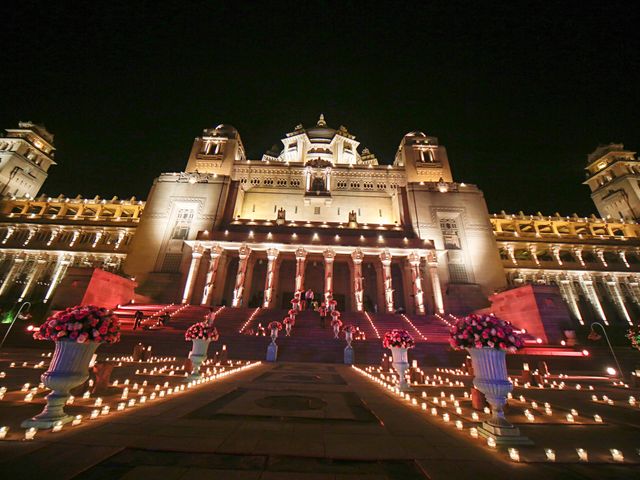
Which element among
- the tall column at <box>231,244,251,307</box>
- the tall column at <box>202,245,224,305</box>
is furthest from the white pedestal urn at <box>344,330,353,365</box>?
the tall column at <box>202,245,224,305</box>

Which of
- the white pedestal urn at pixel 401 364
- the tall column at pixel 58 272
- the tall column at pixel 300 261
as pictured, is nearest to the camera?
the white pedestal urn at pixel 401 364

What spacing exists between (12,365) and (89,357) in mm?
9658

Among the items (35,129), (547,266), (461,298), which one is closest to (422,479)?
(461,298)

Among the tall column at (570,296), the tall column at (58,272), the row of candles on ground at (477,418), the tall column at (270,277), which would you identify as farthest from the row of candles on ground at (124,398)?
the tall column at (570,296)

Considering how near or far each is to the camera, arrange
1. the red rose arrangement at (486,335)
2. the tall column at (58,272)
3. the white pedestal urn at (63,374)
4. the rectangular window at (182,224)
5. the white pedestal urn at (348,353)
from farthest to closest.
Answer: the tall column at (58,272)
the rectangular window at (182,224)
the white pedestal urn at (348,353)
the red rose arrangement at (486,335)
the white pedestal urn at (63,374)

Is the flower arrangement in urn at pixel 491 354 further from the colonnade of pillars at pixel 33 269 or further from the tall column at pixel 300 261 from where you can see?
the colonnade of pillars at pixel 33 269

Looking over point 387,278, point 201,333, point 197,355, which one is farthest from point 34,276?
point 387,278

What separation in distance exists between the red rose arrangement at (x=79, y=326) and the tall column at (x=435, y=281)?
101 feet

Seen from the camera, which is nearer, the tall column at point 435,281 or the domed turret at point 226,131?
the tall column at point 435,281

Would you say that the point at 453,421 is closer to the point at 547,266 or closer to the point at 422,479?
the point at 422,479

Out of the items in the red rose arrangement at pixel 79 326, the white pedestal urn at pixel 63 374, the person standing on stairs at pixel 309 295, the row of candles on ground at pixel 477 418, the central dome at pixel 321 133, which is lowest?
the row of candles on ground at pixel 477 418

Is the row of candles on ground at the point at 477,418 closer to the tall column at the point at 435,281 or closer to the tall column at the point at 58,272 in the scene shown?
the tall column at the point at 435,281

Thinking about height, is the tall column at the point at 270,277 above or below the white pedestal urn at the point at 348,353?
above

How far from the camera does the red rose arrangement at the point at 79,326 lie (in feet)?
17.1
